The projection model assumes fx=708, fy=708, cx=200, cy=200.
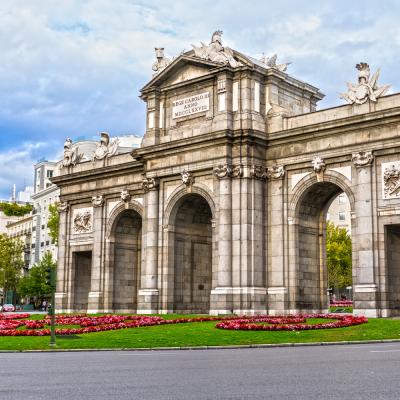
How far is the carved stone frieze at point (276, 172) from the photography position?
47875mm

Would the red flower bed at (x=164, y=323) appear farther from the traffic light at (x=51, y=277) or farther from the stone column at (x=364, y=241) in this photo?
the traffic light at (x=51, y=277)

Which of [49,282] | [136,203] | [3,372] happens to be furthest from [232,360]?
[136,203]

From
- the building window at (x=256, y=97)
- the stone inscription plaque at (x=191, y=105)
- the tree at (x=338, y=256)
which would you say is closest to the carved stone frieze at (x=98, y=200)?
the stone inscription plaque at (x=191, y=105)

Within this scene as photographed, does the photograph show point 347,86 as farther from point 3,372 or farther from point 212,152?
point 3,372

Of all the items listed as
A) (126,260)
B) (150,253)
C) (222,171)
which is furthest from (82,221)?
(222,171)

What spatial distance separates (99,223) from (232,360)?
4142 cm

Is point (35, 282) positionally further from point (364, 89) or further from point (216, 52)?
point (364, 89)

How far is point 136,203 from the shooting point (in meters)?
57.8

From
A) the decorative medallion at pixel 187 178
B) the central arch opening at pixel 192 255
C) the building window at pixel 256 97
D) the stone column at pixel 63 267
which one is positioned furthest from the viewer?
the stone column at pixel 63 267

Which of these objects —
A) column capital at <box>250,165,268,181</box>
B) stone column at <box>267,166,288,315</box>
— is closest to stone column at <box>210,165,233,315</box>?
column capital at <box>250,165,268,181</box>

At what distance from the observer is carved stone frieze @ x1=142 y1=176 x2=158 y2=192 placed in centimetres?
5238

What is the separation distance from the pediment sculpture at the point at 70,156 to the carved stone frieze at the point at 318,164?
2626cm

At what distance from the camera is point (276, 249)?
47438 millimetres

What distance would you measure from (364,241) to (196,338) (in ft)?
58.5
